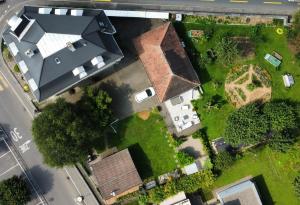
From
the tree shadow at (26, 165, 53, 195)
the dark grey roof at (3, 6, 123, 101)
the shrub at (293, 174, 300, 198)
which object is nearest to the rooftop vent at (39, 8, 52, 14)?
the dark grey roof at (3, 6, 123, 101)

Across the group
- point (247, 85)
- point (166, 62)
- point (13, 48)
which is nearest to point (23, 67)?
point (13, 48)

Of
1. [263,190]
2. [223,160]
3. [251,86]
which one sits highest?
[251,86]

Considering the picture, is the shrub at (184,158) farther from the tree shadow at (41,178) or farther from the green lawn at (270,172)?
the tree shadow at (41,178)

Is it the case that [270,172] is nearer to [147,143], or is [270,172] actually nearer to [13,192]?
[147,143]

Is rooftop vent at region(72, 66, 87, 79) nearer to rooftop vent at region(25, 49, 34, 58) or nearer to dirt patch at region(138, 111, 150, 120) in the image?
rooftop vent at region(25, 49, 34, 58)

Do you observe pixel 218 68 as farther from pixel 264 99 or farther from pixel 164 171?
pixel 164 171

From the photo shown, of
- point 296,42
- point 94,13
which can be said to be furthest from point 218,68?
point 94,13

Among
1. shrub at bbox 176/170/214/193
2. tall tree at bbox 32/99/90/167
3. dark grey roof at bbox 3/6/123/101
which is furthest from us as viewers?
shrub at bbox 176/170/214/193
